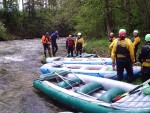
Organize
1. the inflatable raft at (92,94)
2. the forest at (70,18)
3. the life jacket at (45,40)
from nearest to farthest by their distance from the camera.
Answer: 1. the inflatable raft at (92,94)
2. the life jacket at (45,40)
3. the forest at (70,18)

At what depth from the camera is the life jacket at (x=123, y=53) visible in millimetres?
7930

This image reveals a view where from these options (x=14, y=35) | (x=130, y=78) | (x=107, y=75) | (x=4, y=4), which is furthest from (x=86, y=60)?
(x=4, y=4)

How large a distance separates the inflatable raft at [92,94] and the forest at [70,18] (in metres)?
8.89

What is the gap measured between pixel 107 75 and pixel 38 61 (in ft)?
24.0

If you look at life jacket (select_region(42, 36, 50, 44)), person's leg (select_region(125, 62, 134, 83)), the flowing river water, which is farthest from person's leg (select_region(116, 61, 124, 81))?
life jacket (select_region(42, 36, 50, 44))

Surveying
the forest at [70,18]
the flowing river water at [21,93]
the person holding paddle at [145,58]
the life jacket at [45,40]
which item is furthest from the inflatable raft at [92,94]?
the forest at [70,18]

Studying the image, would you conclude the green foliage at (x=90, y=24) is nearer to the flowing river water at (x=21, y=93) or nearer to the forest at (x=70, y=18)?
the forest at (x=70, y=18)

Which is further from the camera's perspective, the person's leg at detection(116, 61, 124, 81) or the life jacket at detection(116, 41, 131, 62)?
the person's leg at detection(116, 61, 124, 81)

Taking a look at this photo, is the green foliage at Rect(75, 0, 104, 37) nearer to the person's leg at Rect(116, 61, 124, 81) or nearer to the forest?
the forest

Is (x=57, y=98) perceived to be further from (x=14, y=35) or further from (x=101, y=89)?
(x=14, y=35)

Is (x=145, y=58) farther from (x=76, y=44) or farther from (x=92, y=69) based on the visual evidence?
(x=76, y=44)

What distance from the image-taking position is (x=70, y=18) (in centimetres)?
3028

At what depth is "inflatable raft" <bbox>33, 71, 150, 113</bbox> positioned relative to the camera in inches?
246

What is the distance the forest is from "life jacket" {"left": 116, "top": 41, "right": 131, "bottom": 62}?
29.2ft
